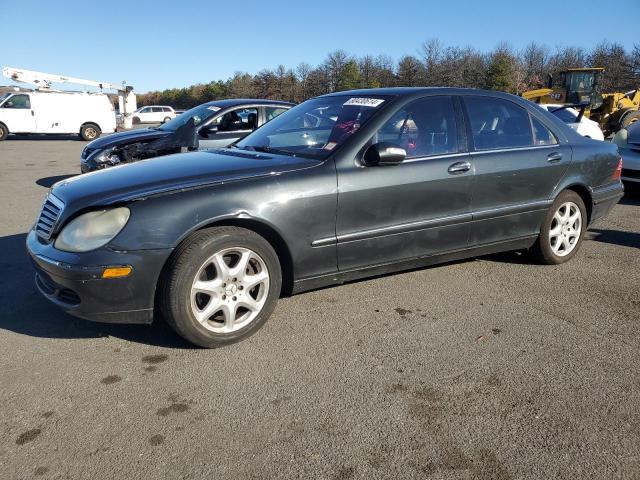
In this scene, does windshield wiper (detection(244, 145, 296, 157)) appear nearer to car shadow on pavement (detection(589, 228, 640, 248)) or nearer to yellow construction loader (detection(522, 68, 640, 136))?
car shadow on pavement (detection(589, 228, 640, 248))

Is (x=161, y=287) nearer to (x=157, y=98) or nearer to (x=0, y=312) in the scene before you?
(x=0, y=312)

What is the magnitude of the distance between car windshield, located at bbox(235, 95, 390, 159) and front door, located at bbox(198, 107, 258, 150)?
11.7 ft

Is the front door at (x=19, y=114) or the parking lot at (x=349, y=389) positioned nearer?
the parking lot at (x=349, y=389)

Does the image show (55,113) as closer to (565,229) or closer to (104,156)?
Answer: (104,156)

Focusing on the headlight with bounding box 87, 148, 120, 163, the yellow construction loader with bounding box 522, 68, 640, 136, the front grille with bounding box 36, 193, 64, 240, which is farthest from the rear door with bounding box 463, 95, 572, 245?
the yellow construction loader with bounding box 522, 68, 640, 136

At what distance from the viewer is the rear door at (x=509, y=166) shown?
4.13 m

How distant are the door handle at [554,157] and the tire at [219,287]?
8.82ft

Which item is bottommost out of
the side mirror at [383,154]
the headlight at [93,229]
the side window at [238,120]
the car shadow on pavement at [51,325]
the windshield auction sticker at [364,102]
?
the car shadow on pavement at [51,325]

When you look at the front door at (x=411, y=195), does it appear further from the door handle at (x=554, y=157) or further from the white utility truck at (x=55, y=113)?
the white utility truck at (x=55, y=113)

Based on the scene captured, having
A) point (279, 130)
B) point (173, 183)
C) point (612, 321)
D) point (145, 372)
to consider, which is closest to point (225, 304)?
point (145, 372)

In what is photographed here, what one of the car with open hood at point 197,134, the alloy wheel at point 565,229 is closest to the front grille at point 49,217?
the alloy wheel at point 565,229

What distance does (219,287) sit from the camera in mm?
3139

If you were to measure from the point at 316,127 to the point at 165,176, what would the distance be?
4.25 feet

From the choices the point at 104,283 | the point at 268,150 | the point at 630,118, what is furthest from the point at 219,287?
the point at 630,118
